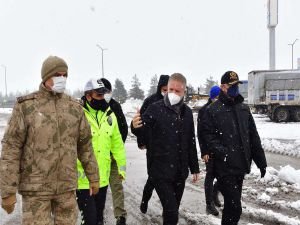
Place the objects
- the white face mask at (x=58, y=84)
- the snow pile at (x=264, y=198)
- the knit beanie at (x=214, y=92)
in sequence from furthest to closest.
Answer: the snow pile at (x=264, y=198) → the knit beanie at (x=214, y=92) → the white face mask at (x=58, y=84)

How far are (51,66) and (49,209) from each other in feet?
3.84

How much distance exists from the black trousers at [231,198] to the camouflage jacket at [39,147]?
1.87 meters

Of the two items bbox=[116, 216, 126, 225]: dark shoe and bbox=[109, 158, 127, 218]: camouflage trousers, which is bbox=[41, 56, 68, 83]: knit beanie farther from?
bbox=[116, 216, 126, 225]: dark shoe

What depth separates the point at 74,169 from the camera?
3623 millimetres

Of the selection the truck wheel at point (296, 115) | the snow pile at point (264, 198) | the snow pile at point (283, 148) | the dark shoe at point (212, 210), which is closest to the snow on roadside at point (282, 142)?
the snow pile at point (283, 148)

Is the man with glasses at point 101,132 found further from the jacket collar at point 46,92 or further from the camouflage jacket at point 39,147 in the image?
the jacket collar at point 46,92

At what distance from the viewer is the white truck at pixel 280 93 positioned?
1030 inches

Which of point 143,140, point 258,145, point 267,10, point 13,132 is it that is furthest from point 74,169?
point 267,10

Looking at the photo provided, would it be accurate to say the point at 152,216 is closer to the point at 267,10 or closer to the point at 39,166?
the point at 39,166

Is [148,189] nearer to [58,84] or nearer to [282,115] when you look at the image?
[58,84]

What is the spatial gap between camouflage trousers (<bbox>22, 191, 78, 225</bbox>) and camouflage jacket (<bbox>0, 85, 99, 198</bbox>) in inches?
2.4

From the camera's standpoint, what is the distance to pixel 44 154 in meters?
3.40

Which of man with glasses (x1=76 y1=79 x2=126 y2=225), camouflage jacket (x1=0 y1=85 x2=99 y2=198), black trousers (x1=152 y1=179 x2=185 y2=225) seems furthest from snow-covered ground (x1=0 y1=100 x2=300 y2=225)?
camouflage jacket (x1=0 y1=85 x2=99 y2=198)

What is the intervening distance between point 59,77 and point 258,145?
2.52 meters
